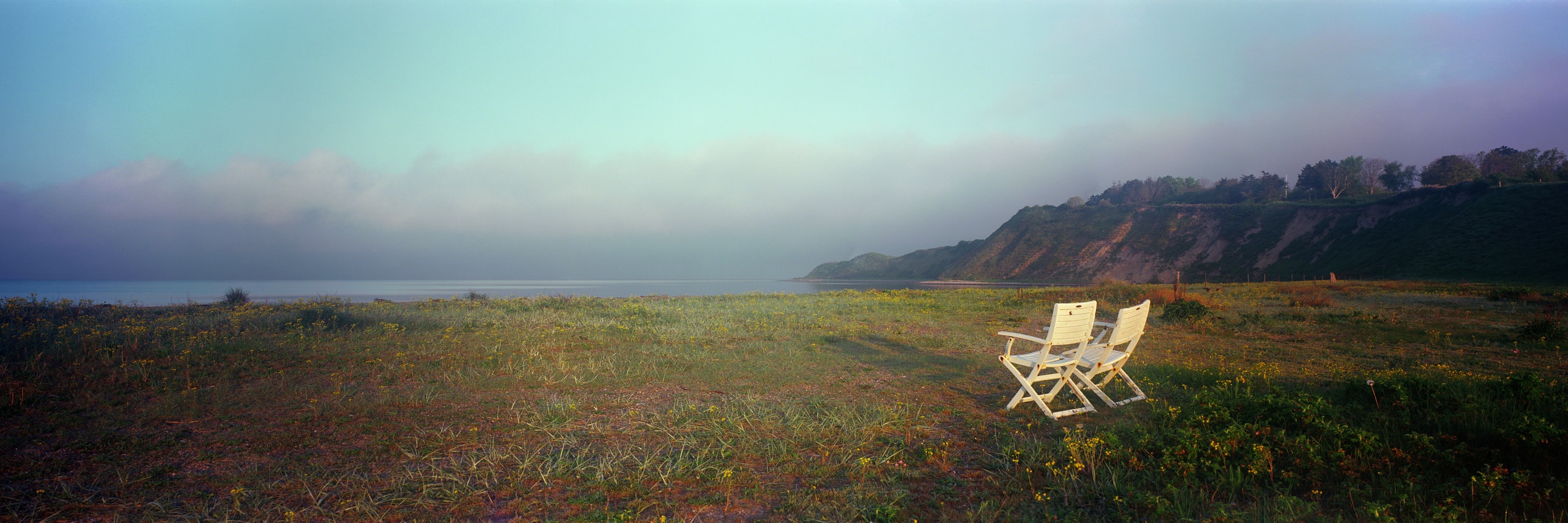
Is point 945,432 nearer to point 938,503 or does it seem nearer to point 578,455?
point 938,503

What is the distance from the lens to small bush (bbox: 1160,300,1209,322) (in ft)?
42.8

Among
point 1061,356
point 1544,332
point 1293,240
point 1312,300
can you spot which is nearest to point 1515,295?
point 1312,300

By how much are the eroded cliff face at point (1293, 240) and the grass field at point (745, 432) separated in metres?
44.2

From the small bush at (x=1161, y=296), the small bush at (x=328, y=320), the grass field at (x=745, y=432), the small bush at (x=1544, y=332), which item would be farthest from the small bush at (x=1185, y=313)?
the small bush at (x=328, y=320)

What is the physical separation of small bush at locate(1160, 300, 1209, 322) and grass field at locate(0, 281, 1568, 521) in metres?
3.16

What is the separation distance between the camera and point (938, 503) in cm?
346

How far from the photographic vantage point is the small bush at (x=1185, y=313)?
42.8 ft

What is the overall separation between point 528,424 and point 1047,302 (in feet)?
58.1

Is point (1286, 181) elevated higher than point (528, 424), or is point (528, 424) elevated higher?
point (1286, 181)

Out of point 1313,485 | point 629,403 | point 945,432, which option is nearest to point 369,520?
point 629,403

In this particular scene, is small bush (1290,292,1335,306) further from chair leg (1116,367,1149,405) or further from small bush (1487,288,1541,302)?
chair leg (1116,367,1149,405)

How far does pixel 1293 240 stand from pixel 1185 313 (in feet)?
212

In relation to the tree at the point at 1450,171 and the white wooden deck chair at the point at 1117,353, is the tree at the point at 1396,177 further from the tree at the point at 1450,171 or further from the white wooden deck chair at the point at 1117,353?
the white wooden deck chair at the point at 1117,353

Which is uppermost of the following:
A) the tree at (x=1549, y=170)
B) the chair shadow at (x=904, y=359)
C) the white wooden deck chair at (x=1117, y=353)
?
the tree at (x=1549, y=170)
